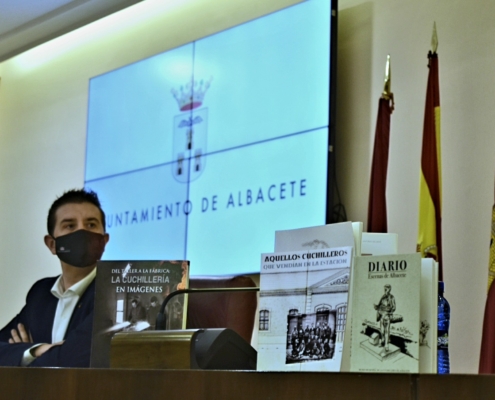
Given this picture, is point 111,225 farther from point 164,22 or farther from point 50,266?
point 164,22

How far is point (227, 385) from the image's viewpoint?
4.75 feet

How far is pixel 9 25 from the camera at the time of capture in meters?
5.61

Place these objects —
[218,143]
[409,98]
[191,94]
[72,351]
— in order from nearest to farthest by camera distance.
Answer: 1. [72,351]
2. [409,98]
3. [218,143]
4. [191,94]

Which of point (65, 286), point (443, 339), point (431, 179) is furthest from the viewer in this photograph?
point (65, 286)

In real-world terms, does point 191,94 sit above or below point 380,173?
above

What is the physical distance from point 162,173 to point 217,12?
979 millimetres

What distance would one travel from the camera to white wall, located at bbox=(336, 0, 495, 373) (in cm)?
349

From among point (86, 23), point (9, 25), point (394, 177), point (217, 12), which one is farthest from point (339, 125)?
point (9, 25)

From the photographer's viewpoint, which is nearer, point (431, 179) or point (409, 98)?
point (431, 179)

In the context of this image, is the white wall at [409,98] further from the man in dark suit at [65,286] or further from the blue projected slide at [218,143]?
the man in dark suit at [65,286]

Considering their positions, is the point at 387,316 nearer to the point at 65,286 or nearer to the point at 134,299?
the point at 134,299

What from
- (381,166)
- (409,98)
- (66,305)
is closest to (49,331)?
(66,305)

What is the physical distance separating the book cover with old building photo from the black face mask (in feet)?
6.05

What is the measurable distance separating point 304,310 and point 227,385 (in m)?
0.29
